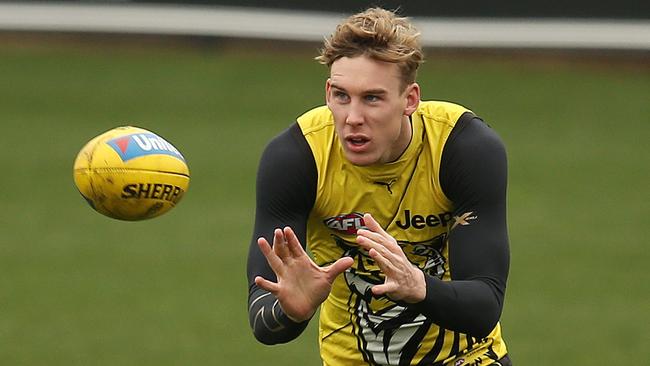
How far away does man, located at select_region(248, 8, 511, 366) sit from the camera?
619 centimetres

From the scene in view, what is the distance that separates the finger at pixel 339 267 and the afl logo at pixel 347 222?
2.62ft

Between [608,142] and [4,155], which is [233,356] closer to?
[4,155]

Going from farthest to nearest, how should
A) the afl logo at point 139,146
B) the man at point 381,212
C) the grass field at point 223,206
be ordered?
1. the grass field at point 223,206
2. the afl logo at point 139,146
3. the man at point 381,212

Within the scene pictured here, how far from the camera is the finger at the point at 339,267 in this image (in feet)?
19.0

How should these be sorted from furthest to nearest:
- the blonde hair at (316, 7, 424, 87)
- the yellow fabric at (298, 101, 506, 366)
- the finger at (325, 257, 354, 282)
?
the yellow fabric at (298, 101, 506, 366) < the blonde hair at (316, 7, 424, 87) < the finger at (325, 257, 354, 282)

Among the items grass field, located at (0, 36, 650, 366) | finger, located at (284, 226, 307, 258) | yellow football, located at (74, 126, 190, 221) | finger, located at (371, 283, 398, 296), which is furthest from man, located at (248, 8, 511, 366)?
grass field, located at (0, 36, 650, 366)

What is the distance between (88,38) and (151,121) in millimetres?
5553

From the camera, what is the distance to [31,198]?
1638 centimetres

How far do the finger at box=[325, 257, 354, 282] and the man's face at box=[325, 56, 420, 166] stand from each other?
70cm

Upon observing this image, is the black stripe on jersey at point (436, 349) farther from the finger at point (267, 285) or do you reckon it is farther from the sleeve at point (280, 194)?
the finger at point (267, 285)

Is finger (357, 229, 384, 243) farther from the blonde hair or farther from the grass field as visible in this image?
the grass field

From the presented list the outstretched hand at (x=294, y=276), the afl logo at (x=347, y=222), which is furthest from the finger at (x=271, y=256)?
the afl logo at (x=347, y=222)

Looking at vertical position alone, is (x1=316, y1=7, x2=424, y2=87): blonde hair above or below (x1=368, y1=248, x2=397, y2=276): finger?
above

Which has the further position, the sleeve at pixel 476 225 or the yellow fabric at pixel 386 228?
the yellow fabric at pixel 386 228
